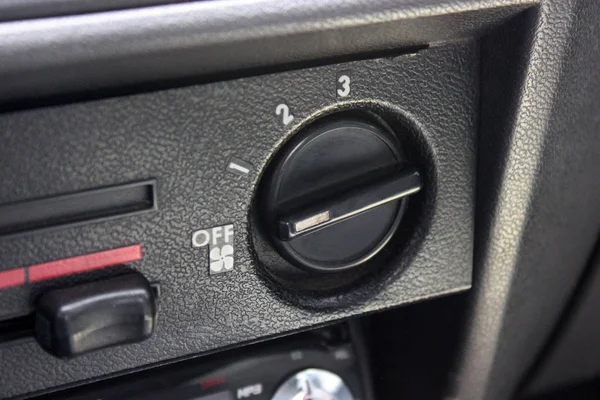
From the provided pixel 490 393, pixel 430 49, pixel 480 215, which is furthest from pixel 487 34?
pixel 490 393

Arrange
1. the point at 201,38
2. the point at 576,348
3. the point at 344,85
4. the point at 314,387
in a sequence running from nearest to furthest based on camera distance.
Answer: the point at 201,38, the point at 344,85, the point at 314,387, the point at 576,348

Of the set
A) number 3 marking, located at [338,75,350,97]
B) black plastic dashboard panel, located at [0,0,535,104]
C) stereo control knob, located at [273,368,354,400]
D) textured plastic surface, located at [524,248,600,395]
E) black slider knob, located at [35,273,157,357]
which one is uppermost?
black plastic dashboard panel, located at [0,0,535,104]

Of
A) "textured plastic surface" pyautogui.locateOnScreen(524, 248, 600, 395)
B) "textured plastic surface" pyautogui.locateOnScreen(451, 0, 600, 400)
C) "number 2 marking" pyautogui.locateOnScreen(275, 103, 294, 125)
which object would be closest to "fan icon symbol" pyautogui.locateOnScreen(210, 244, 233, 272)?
"number 2 marking" pyautogui.locateOnScreen(275, 103, 294, 125)

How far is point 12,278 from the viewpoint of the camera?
2.45 feet

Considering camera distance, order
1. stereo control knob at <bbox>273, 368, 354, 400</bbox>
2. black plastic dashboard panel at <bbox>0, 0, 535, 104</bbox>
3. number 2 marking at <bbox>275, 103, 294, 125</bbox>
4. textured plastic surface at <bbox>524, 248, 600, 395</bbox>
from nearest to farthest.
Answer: black plastic dashboard panel at <bbox>0, 0, 535, 104</bbox> < number 2 marking at <bbox>275, 103, 294, 125</bbox> < stereo control knob at <bbox>273, 368, 354, 400</bbox> < textured plastic surface at <bbox>524, 248, 600, 395</bbox>

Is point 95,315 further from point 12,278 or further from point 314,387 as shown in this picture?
point 314,387

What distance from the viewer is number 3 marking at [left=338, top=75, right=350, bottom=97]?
820 mm

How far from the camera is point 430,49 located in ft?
2.80

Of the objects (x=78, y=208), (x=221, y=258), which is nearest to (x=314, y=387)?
(x=221, y=258)

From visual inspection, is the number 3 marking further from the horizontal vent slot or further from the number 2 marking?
the horizontal vent slot

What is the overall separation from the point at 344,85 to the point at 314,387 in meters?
0.30

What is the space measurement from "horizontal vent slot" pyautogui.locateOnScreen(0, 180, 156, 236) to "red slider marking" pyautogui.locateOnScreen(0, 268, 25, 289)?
0.10 ft

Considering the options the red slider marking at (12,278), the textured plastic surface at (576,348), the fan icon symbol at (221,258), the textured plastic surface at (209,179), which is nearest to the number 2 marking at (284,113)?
the textured plastic surface at (209,179)

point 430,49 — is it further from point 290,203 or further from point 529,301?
point 529,301
